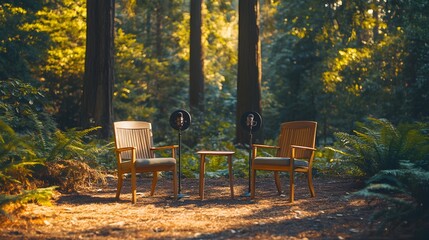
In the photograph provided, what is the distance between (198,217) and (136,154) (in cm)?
246

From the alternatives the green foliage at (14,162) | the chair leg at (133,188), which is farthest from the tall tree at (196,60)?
the green foliage at (14,162)

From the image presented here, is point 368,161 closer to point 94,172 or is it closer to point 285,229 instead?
point 285,229

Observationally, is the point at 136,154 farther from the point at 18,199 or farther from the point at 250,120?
the point at 18,199

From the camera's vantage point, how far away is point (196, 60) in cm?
2214

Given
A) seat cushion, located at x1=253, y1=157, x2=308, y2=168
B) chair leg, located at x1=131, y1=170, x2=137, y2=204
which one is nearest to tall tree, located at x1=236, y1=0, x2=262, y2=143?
seat cushion, located at x1=253, y1=157, x2=308, y2=168

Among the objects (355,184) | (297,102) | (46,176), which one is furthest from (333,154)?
(297,102)

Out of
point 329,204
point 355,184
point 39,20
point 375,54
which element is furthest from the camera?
point 375,54

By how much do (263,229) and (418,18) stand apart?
1018 centimetres

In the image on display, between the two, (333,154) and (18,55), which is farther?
(18,55)

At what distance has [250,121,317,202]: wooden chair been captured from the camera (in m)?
9.60

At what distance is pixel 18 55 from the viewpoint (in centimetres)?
1672

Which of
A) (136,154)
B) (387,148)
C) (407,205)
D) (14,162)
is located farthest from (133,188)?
(407,205)

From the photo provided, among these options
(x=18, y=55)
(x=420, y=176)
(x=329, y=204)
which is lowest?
(x=329, y=204)

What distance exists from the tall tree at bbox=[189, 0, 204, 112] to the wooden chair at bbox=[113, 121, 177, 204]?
37.3ft
